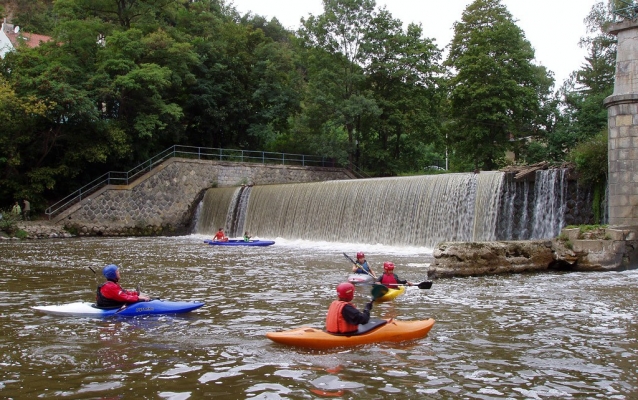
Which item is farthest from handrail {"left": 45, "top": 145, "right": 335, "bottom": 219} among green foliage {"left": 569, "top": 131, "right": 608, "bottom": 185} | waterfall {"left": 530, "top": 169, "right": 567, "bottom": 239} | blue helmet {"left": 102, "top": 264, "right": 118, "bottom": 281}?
blue helmet {"left": 102, "top": 264, "right": 118, "bottom": 281}

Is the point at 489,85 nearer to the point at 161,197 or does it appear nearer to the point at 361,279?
the point at 161,197

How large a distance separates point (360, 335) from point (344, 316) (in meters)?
0.30

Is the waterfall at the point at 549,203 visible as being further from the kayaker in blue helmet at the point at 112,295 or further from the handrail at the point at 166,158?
the handrail at the point at 166,158

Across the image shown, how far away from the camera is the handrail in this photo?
30.5m

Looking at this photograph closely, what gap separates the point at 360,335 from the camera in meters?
7.23

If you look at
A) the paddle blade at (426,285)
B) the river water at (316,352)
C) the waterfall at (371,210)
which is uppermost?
the waterfall at (371,210)

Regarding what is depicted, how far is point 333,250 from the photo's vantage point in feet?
68.5

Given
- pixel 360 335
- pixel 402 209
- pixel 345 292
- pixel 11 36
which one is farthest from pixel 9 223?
pixel 11 36

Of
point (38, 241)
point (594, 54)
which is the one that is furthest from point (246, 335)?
point (594, 54)

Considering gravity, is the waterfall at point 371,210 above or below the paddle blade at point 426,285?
above

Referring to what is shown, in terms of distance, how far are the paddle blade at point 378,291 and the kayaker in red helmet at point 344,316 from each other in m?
2.60

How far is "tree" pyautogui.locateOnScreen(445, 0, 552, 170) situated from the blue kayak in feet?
80.5

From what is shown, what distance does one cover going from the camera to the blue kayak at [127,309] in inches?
348

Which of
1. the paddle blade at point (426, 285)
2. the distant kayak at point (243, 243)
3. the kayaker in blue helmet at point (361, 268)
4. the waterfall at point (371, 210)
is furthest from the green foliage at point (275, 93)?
the paddle blade at point (426, 285)
